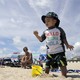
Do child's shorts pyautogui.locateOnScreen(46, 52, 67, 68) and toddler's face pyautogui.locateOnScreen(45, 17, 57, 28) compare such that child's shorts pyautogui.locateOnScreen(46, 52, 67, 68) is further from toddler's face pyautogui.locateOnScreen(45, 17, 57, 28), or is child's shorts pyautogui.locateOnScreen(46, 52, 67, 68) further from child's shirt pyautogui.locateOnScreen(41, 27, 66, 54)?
toddler's face pyautogui.locateOnScreen(45, 17, 57, 28)

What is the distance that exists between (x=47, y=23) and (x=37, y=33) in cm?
40

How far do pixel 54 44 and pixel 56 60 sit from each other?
421 mm

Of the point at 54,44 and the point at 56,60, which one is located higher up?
the point at 54,44

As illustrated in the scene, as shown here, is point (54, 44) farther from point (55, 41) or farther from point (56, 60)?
point (56, 60)

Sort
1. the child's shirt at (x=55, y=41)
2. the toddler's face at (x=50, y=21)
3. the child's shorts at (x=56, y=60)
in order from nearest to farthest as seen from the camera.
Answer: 1. the child's shorts at (x=56, y=60)
2. the child's shirt at (x=55, y=41)
3. the toddler's face at (x=50, y=21)

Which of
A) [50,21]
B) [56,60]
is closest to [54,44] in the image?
[56,60]

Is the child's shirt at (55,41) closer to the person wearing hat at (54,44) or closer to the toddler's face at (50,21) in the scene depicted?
the person wearing hat at (54,44)

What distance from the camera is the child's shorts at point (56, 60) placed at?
248 inches

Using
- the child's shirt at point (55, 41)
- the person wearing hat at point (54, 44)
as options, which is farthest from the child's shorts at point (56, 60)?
the child's shirt at point (55, 41)

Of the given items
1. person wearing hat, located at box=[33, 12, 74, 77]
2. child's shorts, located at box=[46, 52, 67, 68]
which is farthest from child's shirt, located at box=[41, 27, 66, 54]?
child's shorts, located at box=[46, 52, 67, 68]

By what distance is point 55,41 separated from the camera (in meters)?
6.46

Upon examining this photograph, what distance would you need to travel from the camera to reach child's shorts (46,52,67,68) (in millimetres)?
6301

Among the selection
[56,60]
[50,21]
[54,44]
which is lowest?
[56,60]

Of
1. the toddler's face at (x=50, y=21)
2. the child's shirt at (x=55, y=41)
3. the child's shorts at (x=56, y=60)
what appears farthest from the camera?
the toddler's face at (x=50, y=21)
